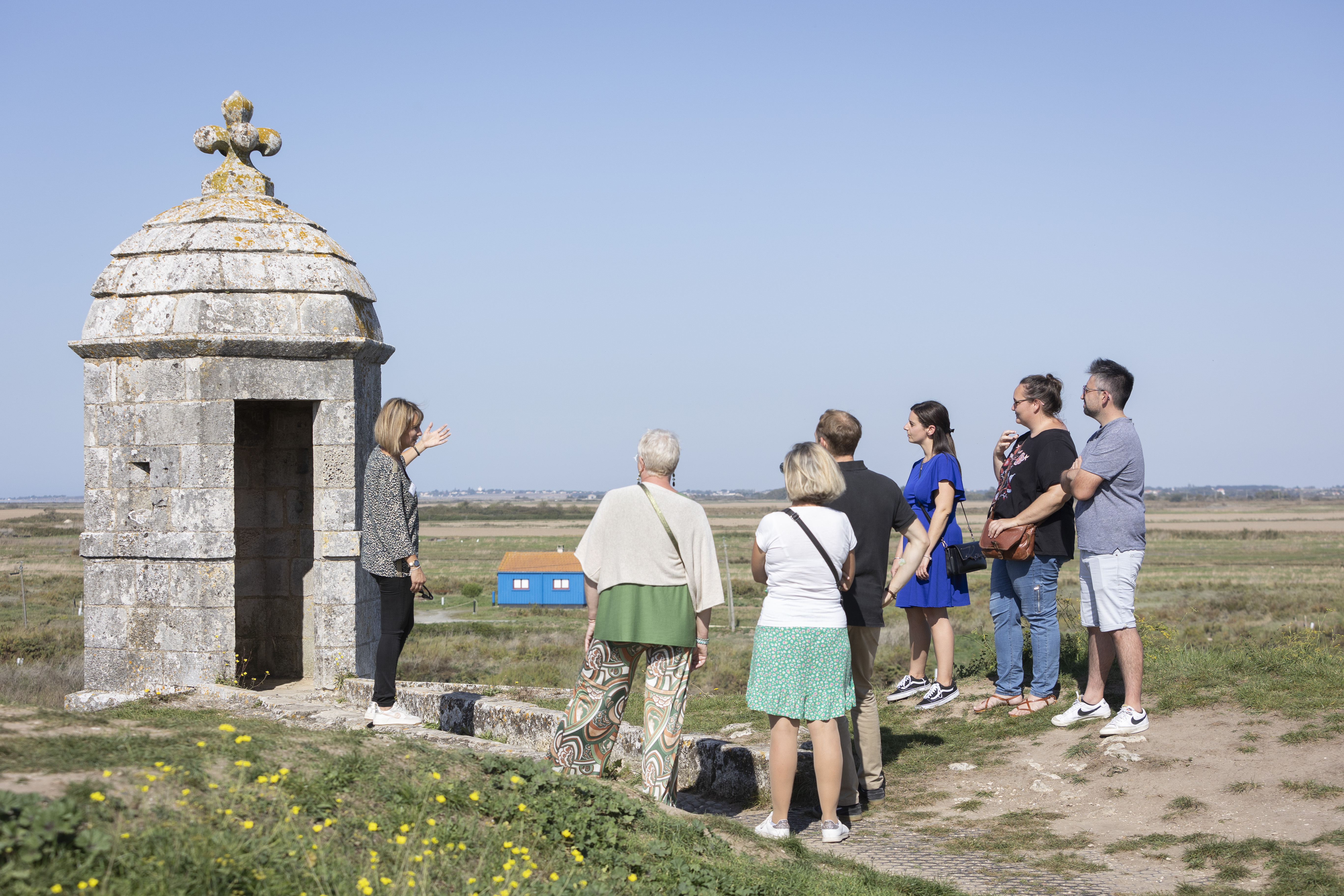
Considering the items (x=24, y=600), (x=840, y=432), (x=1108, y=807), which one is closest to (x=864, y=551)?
(x=840, y=432)

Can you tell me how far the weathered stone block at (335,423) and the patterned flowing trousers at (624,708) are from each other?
357 cm

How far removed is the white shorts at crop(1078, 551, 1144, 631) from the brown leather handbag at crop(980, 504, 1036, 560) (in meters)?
0.39

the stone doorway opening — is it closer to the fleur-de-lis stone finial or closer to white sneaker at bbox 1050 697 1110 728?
the fleur-de-lis stone finial

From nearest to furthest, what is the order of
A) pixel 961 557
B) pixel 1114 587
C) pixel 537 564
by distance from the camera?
pixel 1114 587
pixel 961 557
pixel 537 564

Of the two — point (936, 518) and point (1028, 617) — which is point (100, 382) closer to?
point (936, 518)

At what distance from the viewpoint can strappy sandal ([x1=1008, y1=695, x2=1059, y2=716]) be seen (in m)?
6.18

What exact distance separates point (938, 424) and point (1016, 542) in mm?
818

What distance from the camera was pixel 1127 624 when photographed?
17.4ft

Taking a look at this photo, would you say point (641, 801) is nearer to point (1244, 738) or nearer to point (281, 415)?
point (1244, 738)

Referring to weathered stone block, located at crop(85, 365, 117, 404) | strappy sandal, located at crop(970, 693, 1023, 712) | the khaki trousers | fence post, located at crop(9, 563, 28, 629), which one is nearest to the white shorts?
strappy sandal, located at crop(970, 693, 1023, 712)

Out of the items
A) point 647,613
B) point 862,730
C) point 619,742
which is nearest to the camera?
point 647,613

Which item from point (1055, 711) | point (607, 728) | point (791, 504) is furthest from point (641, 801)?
point (1055, 711)

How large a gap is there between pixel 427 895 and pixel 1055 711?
14.8 feet

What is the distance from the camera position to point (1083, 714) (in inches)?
228
